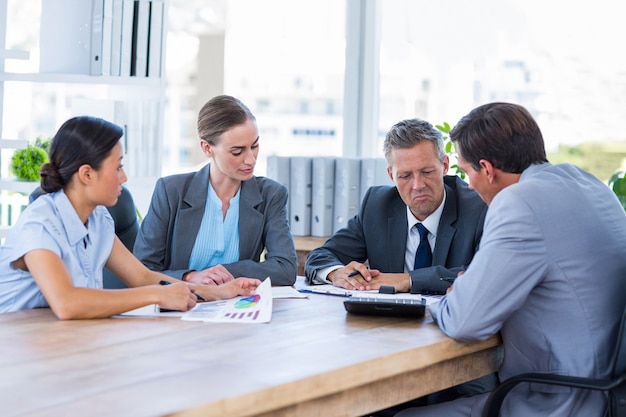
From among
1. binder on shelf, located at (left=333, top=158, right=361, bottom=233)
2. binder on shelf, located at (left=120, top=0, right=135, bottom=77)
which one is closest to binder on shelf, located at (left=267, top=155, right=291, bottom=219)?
binder on shelf, located at (left=333, top=158, right=361, bottom=233)

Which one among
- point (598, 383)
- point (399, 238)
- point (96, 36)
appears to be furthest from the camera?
point (96, 36)

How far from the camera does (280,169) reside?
171 inches

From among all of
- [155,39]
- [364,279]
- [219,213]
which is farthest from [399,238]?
[155,39]

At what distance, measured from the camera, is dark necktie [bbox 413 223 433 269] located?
297 cm

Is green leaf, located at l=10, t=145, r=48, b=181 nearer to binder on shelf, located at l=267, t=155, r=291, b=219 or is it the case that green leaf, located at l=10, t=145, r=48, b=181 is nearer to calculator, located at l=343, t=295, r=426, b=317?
binder on shelf, located at l=267, t=155, r=291, b=219

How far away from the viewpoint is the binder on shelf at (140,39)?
398 centimetres

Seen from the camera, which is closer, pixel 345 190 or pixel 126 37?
pixel 126 37

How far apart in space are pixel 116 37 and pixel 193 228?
1386 mm

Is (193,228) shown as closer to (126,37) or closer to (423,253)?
(423,253)

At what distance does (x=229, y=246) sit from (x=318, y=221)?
1336 mm

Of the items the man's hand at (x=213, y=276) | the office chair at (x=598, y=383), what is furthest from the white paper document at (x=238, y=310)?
the office chair at (x=598, y=383)

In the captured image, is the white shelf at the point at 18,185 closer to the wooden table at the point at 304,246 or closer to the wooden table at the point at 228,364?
the wooden table at the point at 304,246

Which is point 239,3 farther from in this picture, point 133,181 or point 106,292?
point 106,292

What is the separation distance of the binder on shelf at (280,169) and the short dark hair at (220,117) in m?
1.25
